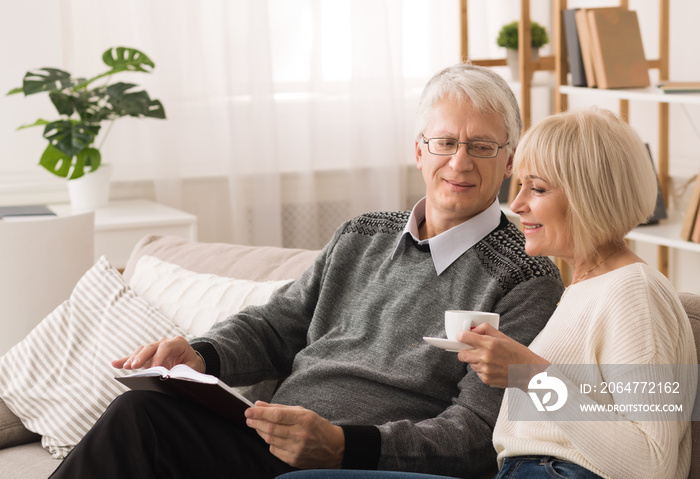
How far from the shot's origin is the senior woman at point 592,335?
3.66 feet

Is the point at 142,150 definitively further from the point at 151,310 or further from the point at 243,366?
the point at 243,366

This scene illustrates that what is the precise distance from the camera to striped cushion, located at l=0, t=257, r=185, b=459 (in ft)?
6.01

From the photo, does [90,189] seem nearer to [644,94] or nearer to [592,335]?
[644,94]

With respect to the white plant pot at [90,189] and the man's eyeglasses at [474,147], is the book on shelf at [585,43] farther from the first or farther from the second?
the white plant pot at [90,189]

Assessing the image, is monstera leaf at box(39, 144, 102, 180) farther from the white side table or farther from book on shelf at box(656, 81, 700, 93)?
A: book on shelf at box(656, 81, 700, 93)

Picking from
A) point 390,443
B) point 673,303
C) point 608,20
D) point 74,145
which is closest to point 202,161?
point 74,145

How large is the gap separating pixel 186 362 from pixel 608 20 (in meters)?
2.11

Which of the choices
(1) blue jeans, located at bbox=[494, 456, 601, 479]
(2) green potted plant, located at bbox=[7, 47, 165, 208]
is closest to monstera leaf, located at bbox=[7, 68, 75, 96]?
(2) green potted plant, located at bbox=[7, 47, 165, 208]

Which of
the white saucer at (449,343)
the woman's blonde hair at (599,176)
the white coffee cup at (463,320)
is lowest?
the white saucer at (449,343)

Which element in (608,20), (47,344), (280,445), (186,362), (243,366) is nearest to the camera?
(280,445)

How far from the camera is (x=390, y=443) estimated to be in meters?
1.38

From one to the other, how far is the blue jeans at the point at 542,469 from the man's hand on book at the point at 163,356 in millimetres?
643

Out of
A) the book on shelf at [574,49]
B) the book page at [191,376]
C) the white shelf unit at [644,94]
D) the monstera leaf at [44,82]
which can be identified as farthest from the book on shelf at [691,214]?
the monstera leaf at [44,82]

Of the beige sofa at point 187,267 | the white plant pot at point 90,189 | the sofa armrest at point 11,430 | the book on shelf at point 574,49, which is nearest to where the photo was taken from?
the beige sofa at point 187,267
